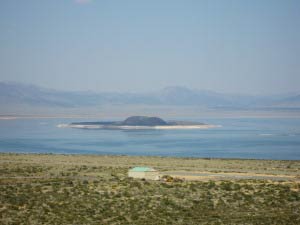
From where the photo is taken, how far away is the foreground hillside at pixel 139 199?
22275mm

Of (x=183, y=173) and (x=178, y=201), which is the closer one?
(x=178, y=201)

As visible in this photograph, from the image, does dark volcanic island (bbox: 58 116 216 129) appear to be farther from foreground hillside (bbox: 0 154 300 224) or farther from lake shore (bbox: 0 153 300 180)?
foreground hillside (bbox: 0 154 300 224)

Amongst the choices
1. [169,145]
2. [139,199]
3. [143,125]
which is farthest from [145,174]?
[143,125]

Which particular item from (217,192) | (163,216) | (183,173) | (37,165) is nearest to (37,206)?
(163,216)

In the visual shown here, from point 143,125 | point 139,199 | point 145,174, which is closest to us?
point 139,199

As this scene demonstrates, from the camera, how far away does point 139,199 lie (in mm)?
26672

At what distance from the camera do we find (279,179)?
3628 cm

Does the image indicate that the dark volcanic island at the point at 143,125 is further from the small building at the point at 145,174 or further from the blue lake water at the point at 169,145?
the small building at the point at 145,174

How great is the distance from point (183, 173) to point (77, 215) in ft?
61.9

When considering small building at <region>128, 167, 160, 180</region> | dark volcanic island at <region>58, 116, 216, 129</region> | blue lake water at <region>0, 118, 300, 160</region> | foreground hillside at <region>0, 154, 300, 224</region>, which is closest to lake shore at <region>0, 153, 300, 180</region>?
foreground hillside at <region>0, 154, 300, 224</region>

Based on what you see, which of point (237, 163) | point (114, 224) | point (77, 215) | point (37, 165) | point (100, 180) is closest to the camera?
point (114, 224)

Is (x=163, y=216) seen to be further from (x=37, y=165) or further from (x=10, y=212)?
(x=37, y=165)

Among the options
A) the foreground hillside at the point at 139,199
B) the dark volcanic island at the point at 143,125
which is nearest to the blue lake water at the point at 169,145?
the foreground hillside at the point at 139,199

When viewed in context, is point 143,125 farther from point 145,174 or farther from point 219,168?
point 145,174
